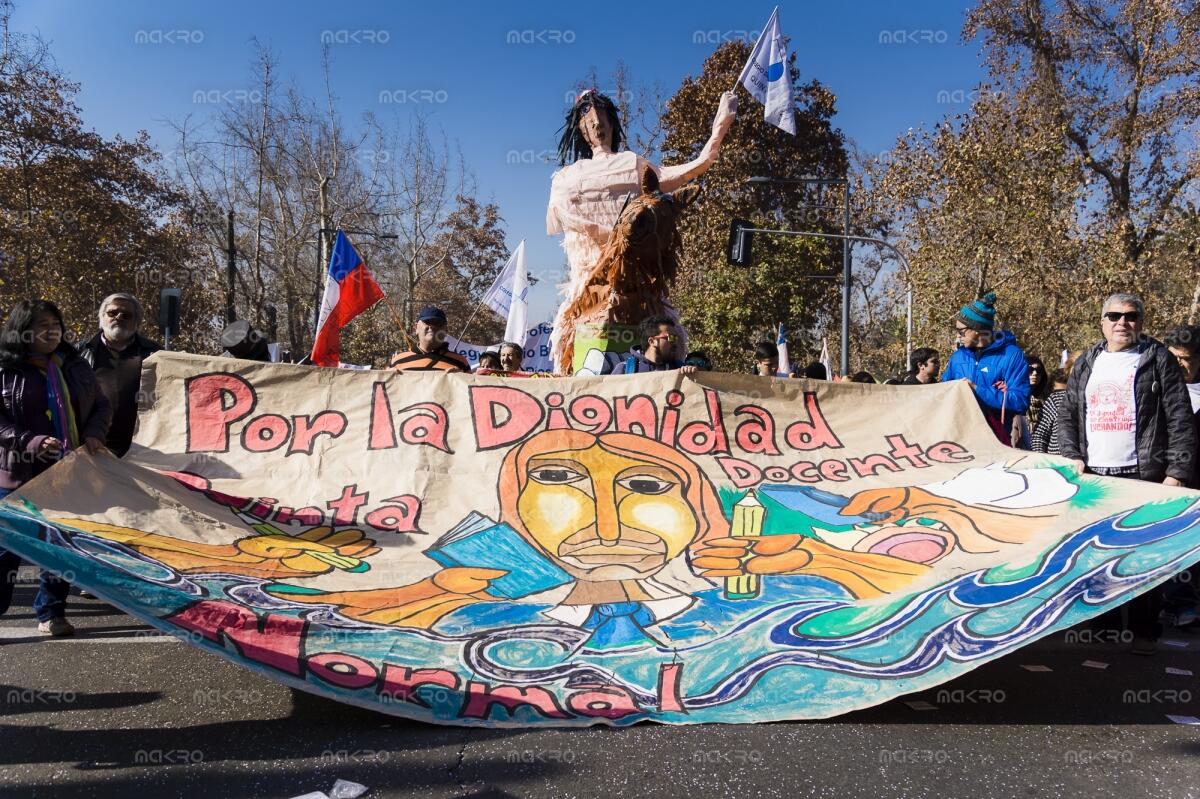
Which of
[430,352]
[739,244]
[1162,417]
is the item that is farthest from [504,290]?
[1162,417]

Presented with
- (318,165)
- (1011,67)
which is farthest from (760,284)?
(318,165)

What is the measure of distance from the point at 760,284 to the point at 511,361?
16876 mm

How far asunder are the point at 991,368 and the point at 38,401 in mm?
6137

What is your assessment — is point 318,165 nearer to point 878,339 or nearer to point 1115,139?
point 1115,139

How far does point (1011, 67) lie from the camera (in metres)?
24.6

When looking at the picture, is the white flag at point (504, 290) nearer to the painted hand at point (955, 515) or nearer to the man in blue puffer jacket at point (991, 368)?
the man in blue puffer jacket at point (991, 368)

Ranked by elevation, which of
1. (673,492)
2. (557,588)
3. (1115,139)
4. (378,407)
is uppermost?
(1115,139)

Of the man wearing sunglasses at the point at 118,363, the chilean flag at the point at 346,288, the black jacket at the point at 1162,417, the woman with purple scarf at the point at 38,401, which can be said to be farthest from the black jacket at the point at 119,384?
the black jacket at the point at 1162,417

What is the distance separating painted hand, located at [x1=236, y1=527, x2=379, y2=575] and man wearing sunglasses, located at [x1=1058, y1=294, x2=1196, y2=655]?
4045 mm

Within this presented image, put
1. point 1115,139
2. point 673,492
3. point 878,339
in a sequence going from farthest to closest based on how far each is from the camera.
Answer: point 878,339, point 1115,139, point 673,492

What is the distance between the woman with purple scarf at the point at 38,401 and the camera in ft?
13.1

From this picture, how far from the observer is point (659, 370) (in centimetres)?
580

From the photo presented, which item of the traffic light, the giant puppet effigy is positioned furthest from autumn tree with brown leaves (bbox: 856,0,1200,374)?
the giant puppet effigy

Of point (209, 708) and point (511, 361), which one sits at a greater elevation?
point (511, 361)
